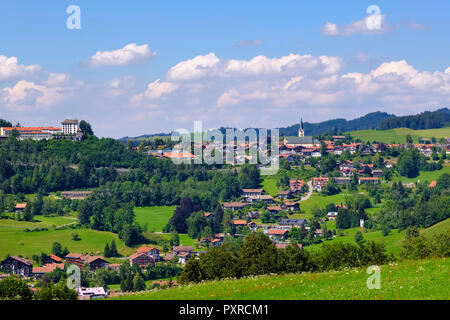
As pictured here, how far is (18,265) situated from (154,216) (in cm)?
3985

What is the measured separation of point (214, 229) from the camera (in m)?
106

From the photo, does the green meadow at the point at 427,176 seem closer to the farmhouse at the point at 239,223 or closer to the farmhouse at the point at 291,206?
the farmhouse at the point at 291,206

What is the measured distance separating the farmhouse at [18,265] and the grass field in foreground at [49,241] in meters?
3.63

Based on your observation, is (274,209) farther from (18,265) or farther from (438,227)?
(18,265)

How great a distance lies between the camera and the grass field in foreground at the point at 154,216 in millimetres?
104525

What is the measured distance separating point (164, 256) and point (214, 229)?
21899mm

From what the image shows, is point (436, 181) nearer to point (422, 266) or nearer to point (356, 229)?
point (356, 229)

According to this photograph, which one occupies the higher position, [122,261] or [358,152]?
[358,152]

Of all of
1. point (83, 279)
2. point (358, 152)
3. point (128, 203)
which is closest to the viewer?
point (83, 279)

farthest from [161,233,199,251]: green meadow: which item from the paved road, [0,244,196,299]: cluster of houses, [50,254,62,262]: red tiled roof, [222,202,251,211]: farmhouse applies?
the paved road

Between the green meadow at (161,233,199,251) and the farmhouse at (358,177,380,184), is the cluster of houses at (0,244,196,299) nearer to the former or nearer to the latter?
the green meadow at (161,233,199,251)

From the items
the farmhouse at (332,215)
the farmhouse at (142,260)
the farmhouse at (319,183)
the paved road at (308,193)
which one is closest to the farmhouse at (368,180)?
the farmhouse at (319,183)

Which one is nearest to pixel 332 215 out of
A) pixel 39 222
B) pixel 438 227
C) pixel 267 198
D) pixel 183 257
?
pixel 267 198
